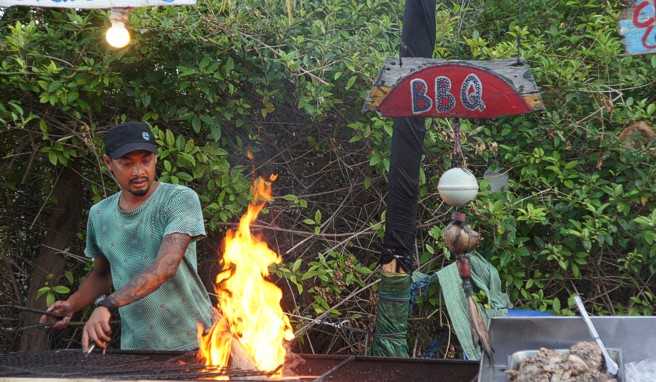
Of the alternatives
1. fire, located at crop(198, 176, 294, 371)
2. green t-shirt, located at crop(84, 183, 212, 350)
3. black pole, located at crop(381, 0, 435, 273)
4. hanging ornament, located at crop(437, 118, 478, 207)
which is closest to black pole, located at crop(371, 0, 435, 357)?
black pole, located at crop(381, 0, 435, 273)

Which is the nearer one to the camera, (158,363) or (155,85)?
(158,363)

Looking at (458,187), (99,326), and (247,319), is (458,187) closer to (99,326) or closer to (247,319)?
(247,319)

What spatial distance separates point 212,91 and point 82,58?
1.06m

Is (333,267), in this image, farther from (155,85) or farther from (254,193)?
(155,85)

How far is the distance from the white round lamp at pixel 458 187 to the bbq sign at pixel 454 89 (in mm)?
353

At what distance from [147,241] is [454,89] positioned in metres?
2.00

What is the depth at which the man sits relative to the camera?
458 cm

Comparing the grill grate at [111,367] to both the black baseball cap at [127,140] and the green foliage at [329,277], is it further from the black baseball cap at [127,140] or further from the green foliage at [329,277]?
the green foliage at [329,277]

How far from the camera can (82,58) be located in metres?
6.59

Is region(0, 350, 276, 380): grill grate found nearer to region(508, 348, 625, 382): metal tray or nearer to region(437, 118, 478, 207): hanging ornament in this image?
region(508, 348, 625, 382): metal tray

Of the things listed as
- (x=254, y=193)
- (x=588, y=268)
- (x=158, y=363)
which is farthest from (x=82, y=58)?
(x=588, y=268)

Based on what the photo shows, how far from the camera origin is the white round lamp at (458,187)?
4863 mm

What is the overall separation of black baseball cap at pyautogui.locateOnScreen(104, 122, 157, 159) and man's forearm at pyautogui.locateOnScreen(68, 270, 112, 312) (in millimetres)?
908

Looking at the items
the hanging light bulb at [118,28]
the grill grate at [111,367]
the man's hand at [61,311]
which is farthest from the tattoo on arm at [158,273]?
the hanging light bulb at [118,28]
